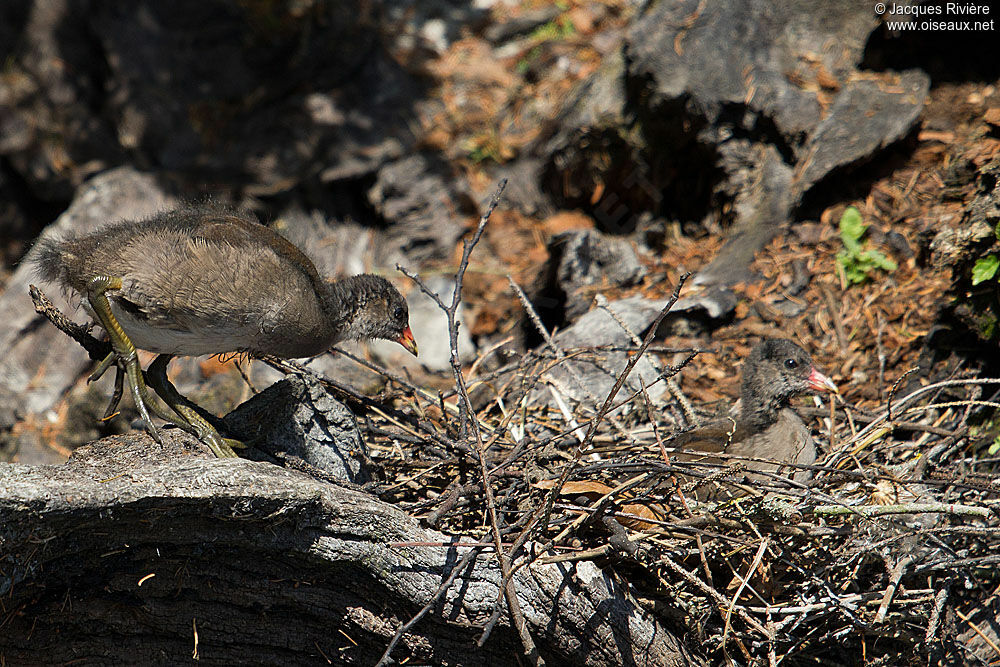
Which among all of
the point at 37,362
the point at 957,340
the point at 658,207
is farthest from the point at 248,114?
the point at 957,340

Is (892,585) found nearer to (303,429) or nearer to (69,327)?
(303,429)

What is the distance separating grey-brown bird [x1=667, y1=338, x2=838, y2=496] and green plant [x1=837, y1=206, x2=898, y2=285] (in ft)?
4.36

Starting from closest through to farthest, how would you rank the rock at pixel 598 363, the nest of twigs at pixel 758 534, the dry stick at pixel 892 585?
the dry stick at pixel 892 585
the nest of twigs at pixel 758 534
the rock at pixel 598 363

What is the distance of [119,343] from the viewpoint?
408cm

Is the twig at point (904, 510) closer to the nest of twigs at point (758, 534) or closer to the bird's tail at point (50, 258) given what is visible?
the nest of twigs at point (758, 534)

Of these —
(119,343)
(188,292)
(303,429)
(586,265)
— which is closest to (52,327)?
(119,343)

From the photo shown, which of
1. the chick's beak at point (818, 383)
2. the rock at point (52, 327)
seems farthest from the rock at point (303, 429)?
the rock at point (52, 327)

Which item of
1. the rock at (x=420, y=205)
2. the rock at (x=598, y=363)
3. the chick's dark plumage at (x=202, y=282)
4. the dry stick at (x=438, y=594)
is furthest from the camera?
the rock at (x=420, y=205)

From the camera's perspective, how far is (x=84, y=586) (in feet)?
11.1

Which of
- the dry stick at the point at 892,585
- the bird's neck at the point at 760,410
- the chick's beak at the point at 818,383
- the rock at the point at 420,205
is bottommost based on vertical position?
the dry stick at the point at 892,585

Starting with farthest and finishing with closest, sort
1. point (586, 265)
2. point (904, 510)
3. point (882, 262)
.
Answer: point (586, 265)
point (882, 262)
point (904, 510)

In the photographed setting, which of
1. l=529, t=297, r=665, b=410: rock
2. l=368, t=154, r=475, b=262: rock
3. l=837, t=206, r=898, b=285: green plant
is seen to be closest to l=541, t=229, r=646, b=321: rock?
l=529, t=297, r=665, b=410: rock

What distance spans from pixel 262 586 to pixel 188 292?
1372mm

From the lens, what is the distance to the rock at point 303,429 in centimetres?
411
